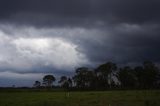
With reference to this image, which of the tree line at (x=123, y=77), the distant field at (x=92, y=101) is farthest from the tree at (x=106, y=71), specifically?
the distant field at (x=92, y=101)

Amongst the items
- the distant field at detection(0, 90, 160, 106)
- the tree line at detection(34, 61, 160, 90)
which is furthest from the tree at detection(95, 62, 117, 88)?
the distant field at detection(0, 90, 160, 106)

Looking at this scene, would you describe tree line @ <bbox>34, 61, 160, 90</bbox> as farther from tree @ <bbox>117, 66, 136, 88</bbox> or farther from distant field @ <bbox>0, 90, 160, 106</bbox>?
distant field @ <bbox>0, 90, 160, 106</bbox>

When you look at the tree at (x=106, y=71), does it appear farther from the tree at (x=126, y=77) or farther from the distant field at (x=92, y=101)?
the distant field at (x=92, y=101)

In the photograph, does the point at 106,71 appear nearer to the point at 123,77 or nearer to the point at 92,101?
the point at 123,77

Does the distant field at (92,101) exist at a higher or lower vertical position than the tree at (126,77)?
lower

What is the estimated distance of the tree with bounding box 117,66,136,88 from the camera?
533 ft

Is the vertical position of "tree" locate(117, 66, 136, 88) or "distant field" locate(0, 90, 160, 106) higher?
"tree" locate(117, 66, 136, 88)

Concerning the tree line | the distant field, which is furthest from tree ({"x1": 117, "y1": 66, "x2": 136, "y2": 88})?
the distant field

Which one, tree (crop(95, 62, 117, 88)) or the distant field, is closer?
the distant field

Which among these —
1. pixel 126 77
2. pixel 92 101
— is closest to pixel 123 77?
pixel 126 77

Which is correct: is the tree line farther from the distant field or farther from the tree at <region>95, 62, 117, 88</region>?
the distant field

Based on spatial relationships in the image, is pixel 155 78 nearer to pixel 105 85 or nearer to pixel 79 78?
pixel 105 85

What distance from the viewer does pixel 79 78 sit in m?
179

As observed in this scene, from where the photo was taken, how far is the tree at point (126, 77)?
533ft
